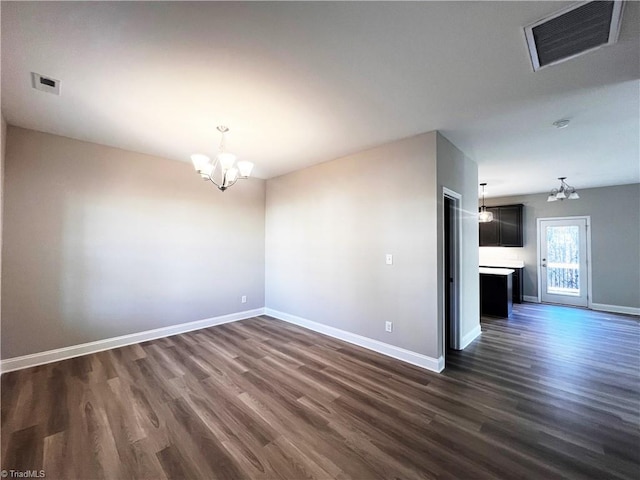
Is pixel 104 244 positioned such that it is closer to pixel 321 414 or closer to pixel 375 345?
pixel 321 414

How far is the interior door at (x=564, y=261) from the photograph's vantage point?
5.96 meters

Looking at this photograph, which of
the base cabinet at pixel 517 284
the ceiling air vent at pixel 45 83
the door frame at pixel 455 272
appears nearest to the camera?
the ceiling air vent at pixel 45 83

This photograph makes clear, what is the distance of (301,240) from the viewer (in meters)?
4.58

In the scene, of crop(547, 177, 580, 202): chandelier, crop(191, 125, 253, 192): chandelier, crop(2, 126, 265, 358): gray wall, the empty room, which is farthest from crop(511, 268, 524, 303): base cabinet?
crop(191, 125, 253, 192): chandelier

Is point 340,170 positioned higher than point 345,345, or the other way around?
point 340,170

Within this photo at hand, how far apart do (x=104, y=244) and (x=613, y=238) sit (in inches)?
379

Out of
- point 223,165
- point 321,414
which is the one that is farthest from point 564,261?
point 223,165

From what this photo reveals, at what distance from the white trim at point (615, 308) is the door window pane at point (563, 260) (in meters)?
0.38

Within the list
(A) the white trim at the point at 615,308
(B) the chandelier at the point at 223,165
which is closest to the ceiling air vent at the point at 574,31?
(B) the chandelier at the point at 223,165

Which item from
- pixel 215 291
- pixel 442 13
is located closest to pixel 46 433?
pixel 215 291

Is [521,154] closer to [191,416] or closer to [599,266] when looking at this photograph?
[599,266]

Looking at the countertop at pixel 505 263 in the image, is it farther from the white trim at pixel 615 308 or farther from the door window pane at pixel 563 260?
the white trim at pixel 615 308

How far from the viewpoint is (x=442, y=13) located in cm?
147

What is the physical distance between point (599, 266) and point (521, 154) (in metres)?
4.27
